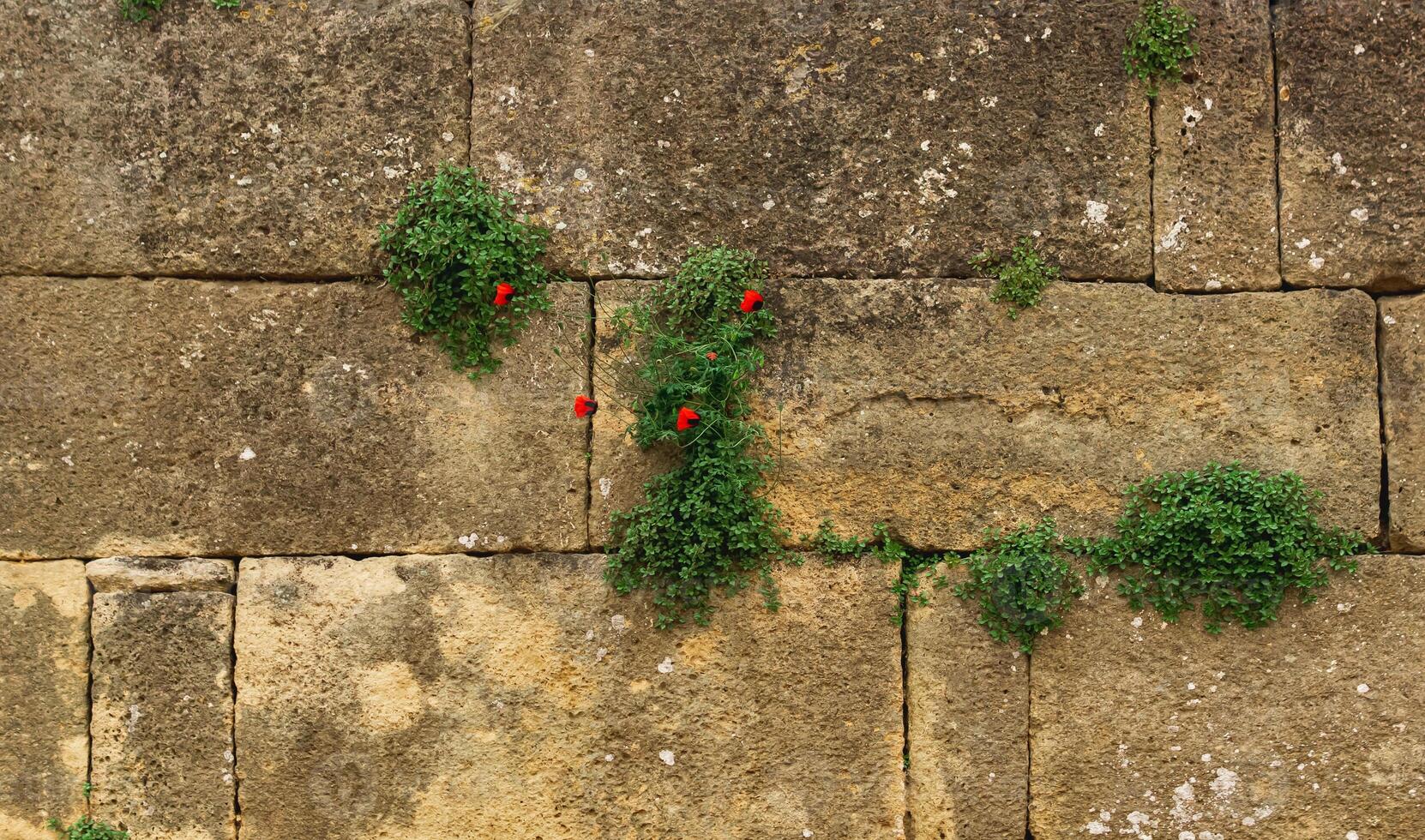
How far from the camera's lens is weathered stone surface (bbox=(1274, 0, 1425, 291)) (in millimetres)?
3541

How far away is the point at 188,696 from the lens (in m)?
3.54

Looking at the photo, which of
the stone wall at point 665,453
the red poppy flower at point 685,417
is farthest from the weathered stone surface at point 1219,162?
the red poppy flower at point 685,417

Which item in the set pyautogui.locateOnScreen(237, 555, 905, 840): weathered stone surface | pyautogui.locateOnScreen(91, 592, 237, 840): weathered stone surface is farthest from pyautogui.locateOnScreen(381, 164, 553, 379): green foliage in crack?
pyautogui.locateOnScreen(91, 592, 237, 840): weathered stone surface

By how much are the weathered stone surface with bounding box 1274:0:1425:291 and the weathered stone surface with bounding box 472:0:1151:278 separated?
0.51m

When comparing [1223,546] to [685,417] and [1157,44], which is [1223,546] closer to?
[1157,44]

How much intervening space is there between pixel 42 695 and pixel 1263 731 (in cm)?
391

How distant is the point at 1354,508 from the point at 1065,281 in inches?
46.2

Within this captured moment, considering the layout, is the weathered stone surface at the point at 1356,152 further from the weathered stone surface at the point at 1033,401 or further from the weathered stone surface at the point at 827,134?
the weathered stone surface at the point at 827,134

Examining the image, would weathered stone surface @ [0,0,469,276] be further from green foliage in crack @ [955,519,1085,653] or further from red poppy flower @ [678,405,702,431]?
green foliage in crack @ [955,519,1085,653]

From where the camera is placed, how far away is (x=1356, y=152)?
3553mm

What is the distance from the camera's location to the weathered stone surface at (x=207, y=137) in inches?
141

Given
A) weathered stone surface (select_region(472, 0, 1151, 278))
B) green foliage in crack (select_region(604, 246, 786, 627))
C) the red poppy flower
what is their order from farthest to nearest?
weathered stone surface (select_region(472, 0, 1151, 278)) < green foliage in crack (select_region(604, 246, 786, 627)) < the red poppy flower

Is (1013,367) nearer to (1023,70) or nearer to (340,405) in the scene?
(1023,70)

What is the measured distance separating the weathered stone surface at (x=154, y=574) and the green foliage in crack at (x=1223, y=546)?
2.80 m
